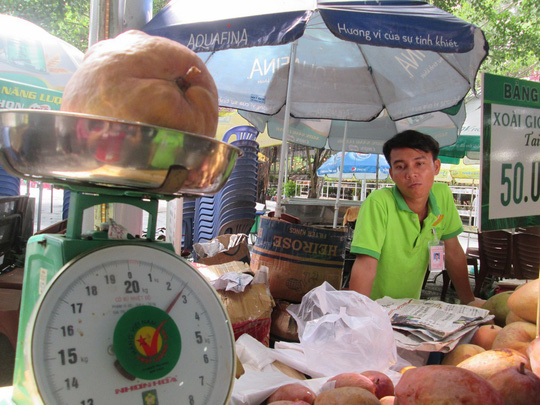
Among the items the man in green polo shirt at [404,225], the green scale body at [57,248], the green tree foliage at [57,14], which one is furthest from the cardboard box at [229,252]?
the green tree foliage at [57,14]

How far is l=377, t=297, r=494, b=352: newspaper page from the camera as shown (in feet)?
5.02

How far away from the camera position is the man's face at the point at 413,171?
7.45 feet

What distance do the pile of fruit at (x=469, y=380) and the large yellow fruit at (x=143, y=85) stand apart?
0.75m

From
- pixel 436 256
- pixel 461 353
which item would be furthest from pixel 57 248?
pixel 436 256

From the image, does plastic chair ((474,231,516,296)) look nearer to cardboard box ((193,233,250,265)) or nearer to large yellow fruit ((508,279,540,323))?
cardboard box ((193,233,250,265))

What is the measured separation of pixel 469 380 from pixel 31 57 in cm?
450

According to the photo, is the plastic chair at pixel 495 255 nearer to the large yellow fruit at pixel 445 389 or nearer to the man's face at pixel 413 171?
the man's face at pixel 413 171

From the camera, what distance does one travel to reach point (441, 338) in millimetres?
1527

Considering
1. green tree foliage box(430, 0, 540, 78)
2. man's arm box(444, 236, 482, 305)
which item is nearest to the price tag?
man's arm box(444, 236, 482, 305)

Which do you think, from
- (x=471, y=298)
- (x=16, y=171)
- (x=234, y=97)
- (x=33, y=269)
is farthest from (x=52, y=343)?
(x=234, y=97)

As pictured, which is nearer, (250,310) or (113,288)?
(113,288)

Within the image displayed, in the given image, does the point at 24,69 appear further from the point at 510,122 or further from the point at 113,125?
the point at 510,122

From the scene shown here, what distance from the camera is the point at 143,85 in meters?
0.83

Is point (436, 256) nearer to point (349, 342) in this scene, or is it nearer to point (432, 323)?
point (432, 323)
